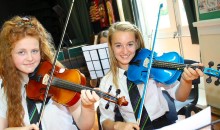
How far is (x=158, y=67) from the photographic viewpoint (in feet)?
3.84

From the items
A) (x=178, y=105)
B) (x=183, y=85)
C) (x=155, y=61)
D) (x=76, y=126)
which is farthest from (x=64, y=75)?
(x=178, y=105)

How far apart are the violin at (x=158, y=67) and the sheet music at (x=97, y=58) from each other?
0.64m

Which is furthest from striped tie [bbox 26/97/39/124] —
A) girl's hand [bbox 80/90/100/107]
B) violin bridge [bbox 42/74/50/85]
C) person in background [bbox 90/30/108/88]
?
person in background [bbox 90/30/108/88]

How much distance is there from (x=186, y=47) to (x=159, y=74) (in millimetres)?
1694

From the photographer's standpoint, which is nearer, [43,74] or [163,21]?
[43,74]

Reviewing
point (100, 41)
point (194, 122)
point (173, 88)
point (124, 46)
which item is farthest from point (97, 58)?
point (194, 122)

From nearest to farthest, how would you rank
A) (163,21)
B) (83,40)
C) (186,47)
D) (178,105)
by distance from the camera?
1. (178,105)
2. (186,47)
3. (163,21)
4. (83,40)

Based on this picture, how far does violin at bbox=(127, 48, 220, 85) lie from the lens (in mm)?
1135

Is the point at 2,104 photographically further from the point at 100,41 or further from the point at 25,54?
the point at 100,41

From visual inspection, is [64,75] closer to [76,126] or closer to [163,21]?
[76,126]

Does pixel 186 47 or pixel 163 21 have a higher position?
pixel 163 21

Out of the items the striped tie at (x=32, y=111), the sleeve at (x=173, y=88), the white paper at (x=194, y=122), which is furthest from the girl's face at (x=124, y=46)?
the white paper at (x=194, y=122)

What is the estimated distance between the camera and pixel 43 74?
48.2 inches

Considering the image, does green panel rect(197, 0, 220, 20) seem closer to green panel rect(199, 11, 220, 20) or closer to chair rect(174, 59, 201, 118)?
green panel rect(199, 11, 220, 20)
